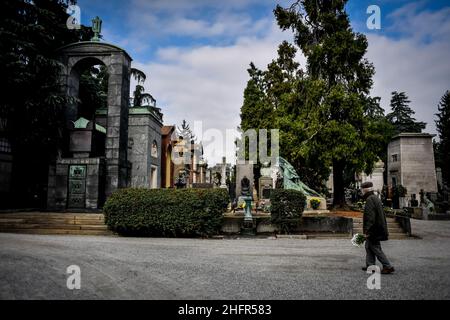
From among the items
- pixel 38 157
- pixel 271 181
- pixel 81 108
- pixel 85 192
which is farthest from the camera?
pixel 271 181

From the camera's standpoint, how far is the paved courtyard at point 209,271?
3839 millimetres

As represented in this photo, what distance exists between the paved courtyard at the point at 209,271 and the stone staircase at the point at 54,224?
2004 mm

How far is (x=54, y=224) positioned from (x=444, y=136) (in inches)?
1698

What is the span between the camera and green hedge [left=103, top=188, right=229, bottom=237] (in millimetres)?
9188

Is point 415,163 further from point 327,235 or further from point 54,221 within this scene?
point 54,221

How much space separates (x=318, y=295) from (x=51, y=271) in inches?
168

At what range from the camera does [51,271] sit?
15.3 feet

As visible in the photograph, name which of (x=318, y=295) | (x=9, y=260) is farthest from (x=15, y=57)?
(x=318, y=295)

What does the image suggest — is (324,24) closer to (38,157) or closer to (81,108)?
(81,108)

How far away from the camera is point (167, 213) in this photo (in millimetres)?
9227

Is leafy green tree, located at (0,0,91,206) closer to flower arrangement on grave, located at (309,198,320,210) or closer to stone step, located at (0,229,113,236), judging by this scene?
stone step, located at (0,229,113,236)

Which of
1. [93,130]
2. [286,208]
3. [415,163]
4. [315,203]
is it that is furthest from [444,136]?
[93,130]

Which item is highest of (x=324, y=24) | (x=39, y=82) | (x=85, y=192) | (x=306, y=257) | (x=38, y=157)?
(x=324, y=24)

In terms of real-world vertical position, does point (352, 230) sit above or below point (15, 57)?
Answer: below
